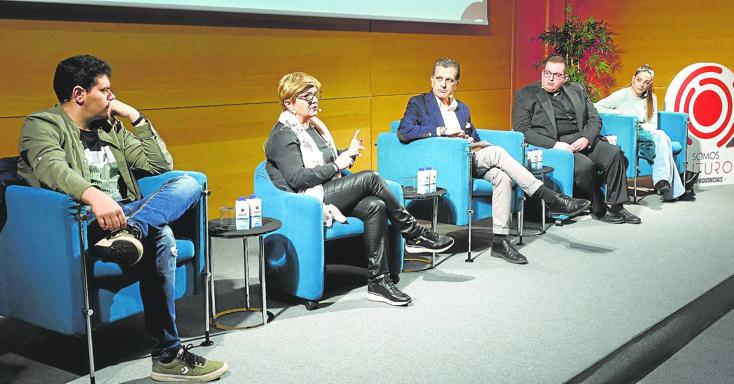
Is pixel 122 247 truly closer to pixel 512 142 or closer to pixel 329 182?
pixel 329 182

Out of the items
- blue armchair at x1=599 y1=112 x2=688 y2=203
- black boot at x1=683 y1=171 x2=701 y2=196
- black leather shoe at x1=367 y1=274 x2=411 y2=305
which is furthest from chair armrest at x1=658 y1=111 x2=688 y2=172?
black leather shoe at x1=367 y1=274 x2=411 y2=305

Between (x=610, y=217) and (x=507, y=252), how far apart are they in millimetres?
1508

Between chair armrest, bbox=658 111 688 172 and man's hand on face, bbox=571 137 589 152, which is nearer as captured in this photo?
man's hand on face, bbox=571 137 589 152

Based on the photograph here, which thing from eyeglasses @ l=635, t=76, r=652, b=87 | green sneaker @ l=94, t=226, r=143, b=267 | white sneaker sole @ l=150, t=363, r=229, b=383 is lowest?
white sneaker sole @ l=150, t=363, r=229, b=383

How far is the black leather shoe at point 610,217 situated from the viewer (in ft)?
19.6

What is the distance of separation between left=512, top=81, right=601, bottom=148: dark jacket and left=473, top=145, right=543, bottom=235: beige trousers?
3.44 feet

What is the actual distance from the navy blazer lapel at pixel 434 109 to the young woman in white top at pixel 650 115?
2326 millimetres

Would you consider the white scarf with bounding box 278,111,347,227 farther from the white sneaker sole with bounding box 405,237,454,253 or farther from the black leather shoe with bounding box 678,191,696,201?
the black leather shoe with bounding box 678,191,696,201

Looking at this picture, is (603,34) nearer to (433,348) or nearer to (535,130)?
(535,130)

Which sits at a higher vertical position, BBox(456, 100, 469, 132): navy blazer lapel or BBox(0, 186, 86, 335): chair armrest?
BBox(456, 100, 469, 132): navy blazer lapel

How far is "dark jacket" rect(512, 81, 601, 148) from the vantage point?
5.98 meters

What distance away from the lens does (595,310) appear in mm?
3922

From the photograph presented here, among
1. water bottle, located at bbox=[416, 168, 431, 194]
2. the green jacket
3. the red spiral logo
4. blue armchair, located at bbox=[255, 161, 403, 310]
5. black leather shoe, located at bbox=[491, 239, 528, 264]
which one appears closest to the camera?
the green jacket

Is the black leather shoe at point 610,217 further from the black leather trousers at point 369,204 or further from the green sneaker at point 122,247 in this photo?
the green sneaker at point 122,247
